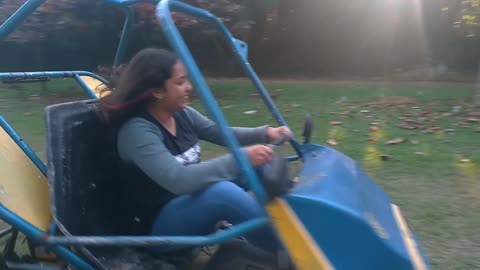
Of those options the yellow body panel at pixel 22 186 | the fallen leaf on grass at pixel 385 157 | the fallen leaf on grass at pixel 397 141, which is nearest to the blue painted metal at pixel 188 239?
the yellow body panel at pixel 22 186

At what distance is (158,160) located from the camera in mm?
2607

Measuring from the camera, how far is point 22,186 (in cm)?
289

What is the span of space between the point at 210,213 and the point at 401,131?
14.3 feet

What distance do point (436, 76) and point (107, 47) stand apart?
6.01 metres

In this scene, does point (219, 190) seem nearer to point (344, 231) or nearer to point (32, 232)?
point (344, 231)

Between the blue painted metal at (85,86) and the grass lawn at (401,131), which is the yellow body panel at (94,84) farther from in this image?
the grass lawn at (401,131)

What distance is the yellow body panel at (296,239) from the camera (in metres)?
2.32

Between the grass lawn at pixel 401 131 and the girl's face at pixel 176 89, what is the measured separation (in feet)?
5.13

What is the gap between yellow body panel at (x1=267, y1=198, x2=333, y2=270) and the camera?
2.32 metres

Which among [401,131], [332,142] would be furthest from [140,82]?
[401,131]

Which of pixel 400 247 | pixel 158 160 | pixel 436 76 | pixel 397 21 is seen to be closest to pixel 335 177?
pixel 400 247

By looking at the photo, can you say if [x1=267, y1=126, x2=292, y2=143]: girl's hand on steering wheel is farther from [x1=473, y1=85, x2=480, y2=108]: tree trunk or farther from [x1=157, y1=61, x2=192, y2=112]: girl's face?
[x1=473, y1=85, x2=480, y2=108]: tree trunk

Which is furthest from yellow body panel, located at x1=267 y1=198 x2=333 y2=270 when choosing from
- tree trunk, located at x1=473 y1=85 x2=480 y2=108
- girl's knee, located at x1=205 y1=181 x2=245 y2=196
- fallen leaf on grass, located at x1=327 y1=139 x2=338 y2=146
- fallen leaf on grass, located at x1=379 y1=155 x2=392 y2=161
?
tree trunk, located at x1=473 y1=85 x2=480 y2=108

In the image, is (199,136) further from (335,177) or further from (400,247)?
A: (400,247)
